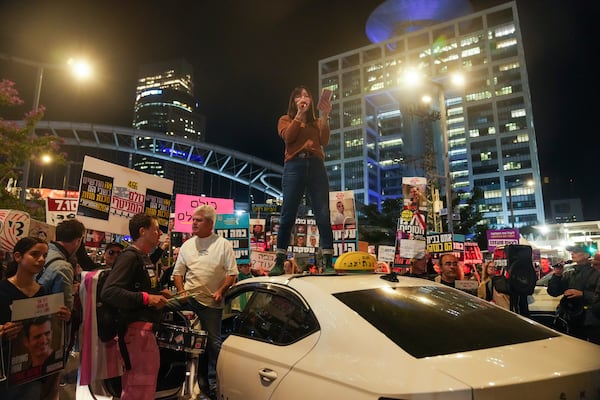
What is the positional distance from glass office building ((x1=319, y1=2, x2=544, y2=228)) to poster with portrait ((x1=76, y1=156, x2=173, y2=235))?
3006 inches

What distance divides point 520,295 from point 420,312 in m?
4.28

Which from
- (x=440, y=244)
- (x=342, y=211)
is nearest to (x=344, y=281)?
(x=342, y=211)

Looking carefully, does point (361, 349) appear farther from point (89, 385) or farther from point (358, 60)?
point (358, 60)

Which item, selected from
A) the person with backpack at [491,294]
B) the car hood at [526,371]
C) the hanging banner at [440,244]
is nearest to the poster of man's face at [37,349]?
the car hood at [526,371]

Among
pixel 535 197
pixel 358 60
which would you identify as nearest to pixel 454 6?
pixel 358 60

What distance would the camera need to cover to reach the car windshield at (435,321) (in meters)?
2.38

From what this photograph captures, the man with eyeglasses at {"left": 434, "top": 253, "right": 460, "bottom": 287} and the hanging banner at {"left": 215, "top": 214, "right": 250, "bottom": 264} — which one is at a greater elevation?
the hanging banner at {"left": 215, "top": 214, "right": 250, "bottom": 264}

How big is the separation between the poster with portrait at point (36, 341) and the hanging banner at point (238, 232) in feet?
15.7

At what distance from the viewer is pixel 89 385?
358 cm

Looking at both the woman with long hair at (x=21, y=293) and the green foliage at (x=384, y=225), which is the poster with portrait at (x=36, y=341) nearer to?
the woman with long hair at (x=21, y=293)

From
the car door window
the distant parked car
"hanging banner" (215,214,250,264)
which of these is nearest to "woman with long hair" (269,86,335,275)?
the car door window

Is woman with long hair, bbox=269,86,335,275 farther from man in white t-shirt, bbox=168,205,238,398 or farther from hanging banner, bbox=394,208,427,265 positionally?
hanging banner, bbox=394,208,427,265

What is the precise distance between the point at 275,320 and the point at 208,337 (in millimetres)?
1321

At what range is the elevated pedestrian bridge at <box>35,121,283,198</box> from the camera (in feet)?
187
